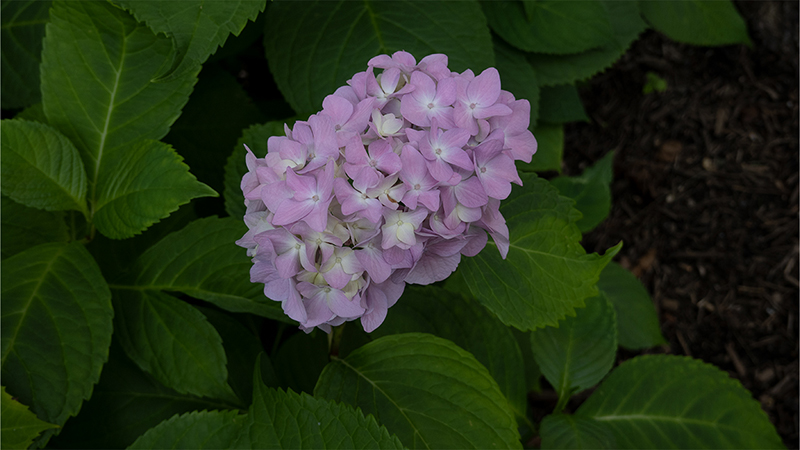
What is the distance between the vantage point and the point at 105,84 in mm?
1200

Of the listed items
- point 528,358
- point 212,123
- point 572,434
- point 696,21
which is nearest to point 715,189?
point 696,21

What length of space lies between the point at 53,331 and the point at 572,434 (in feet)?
3.79

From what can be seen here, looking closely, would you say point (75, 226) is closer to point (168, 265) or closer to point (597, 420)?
point (168, 265)

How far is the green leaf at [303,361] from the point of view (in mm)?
1350

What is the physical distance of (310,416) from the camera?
977 mm

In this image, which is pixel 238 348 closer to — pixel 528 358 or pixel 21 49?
pixel 528 358

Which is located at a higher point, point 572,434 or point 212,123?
point 212,123

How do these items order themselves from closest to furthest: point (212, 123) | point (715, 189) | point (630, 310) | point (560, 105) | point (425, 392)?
point (425, 392)
point (212, 123)
point (630, 310)
point (560, 105)
point (715, 189)

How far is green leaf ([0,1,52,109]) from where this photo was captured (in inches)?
56.1

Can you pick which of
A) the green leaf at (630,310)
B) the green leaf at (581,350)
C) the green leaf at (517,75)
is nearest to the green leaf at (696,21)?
the green leaf at (517,75)

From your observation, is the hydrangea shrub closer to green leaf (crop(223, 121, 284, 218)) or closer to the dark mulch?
green leaf (crop(223, 121, 284, 218))

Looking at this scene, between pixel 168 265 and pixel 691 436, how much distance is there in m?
1.41

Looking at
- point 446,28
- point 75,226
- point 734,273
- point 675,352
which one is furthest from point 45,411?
point 734,273

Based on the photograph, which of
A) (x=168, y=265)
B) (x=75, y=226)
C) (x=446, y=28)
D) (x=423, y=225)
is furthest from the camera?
(x=446, y=28)
